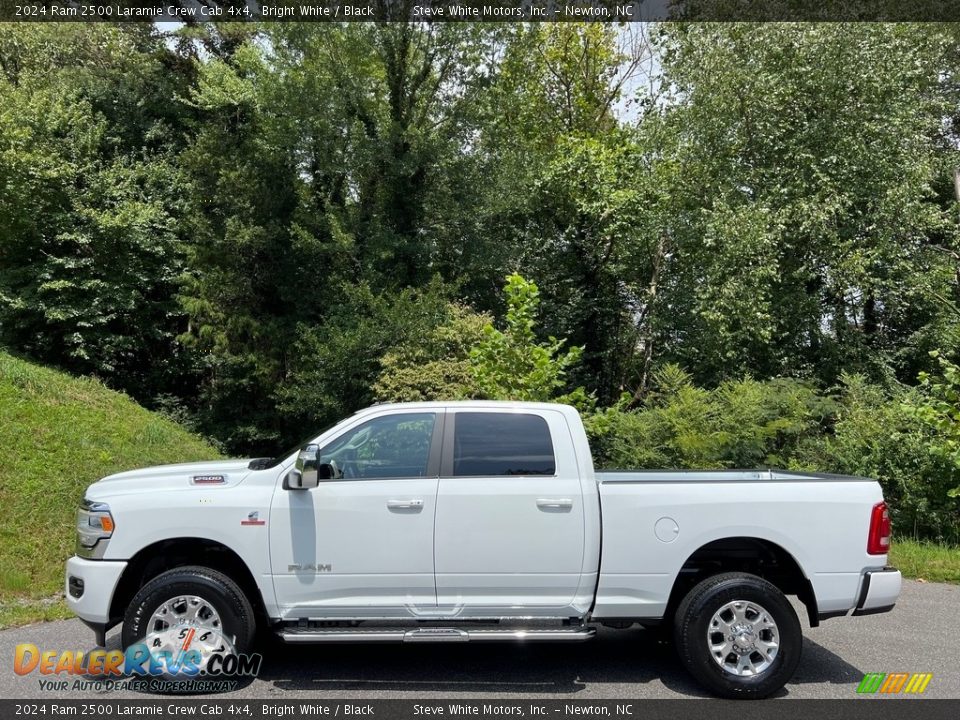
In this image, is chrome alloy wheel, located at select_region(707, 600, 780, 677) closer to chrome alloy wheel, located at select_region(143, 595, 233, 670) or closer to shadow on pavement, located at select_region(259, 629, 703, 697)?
shadow on pavement, located at select_region(259, 629, 703, 697)

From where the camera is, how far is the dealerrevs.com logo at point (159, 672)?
5.71m

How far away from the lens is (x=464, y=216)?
76.7 feet

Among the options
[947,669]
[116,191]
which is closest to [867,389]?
[947,669]

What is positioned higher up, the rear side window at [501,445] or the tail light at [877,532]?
the rear side window at [501,445]

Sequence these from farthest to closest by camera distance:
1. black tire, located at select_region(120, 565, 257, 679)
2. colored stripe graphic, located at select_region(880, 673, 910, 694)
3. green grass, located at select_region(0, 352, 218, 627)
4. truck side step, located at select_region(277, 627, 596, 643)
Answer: green grass, located at select_region(0, 352, 218, 627)
colored stripe graphic, located at select_region(880, 673, 910, 694)
black tire, located at select_region(120, 565, 257, 679)
truck side step, located at select_region(277, 627, 596, 643)

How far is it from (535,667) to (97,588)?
10.6 ft

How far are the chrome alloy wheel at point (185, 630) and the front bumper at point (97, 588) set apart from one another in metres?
0.36

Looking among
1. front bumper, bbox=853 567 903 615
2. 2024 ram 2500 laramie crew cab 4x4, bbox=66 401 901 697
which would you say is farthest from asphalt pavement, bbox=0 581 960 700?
front bumper, bbox=853 567 903 615

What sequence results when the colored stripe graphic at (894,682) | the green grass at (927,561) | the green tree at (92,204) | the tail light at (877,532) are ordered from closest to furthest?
the tail light at (877,532)
the colored stripe graphic at (894,682)
the green grass at (927,561)
the green tree at (92,204)

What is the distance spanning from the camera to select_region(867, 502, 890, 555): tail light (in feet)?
19.1

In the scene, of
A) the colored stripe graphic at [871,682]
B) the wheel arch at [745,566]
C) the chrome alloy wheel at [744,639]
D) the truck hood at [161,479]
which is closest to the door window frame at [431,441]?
the truck hood at [161,479]

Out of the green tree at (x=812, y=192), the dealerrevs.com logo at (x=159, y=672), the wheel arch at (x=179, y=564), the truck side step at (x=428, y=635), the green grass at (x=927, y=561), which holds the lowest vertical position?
the green grass at (x=927, y=561)

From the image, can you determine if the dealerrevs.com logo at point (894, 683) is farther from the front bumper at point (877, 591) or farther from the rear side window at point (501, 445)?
the rear side window at point (501, 445)
